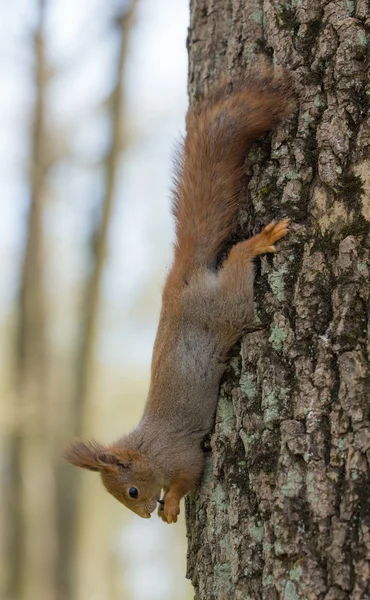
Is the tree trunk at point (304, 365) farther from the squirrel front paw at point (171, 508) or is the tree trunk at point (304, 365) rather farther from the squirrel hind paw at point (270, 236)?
the squirrel front paw at point (171, 508)

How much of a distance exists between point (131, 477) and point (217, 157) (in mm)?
1197

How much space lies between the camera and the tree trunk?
1.54 metres

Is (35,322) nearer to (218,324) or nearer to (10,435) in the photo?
(10,435)

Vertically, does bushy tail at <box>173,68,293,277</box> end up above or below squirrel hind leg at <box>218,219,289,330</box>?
above

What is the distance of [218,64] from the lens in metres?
2.36

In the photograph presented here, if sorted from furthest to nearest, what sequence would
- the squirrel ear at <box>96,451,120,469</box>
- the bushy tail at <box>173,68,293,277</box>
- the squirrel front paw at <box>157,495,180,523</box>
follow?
the squirrel ear at <box>96,451,120,469</box>, the squirrel front paw at <box>157,495,180,523</box>, the bushy tail at <box>173,68,293,277</box>

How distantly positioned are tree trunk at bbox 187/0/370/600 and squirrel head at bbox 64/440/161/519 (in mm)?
519

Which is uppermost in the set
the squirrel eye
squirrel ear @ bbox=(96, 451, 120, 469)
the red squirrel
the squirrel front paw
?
the red squirrel

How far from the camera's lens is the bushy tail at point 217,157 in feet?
6.64

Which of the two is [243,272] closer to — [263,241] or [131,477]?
[263,241]

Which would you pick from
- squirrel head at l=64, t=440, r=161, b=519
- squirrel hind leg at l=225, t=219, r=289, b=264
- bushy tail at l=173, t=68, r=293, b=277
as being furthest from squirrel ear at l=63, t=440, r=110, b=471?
squirrel hind leg at l=225, t=219, r=289, b=264

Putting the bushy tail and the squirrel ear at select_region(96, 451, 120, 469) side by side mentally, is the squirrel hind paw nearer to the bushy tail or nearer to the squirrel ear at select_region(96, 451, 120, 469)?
the bushy tail

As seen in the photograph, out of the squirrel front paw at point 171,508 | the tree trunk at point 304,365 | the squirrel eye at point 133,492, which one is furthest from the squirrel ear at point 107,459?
the tree trunk at point 304,365

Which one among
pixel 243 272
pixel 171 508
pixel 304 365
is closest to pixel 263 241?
pixel 243 272
